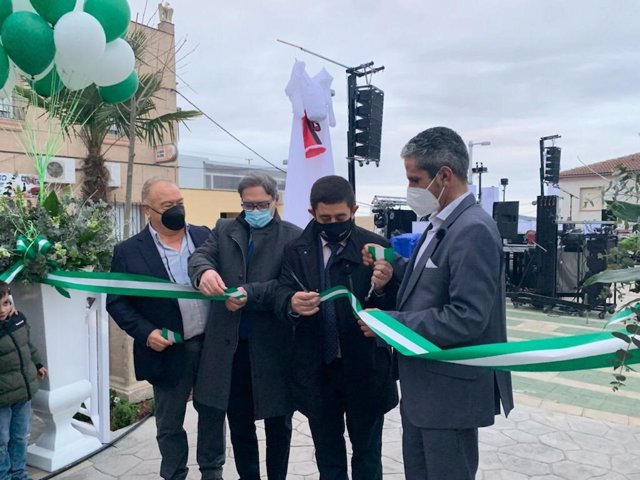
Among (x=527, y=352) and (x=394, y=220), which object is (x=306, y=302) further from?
(x=394, y=220)

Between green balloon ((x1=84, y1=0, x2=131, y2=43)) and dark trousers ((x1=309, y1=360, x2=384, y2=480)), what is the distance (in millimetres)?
2861

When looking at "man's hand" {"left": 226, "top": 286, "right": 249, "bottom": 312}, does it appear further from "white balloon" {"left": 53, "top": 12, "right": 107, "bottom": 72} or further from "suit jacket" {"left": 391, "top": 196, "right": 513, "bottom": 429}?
"white balloon" {"left": 53, "top": 12, "right": 107, "bottom": 72}

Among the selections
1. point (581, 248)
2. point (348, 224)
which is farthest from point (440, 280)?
point (581, 248)

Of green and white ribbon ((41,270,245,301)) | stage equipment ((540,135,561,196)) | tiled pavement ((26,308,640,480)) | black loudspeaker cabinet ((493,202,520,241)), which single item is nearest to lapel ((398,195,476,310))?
green and white ribbon ((41,270,245,301))

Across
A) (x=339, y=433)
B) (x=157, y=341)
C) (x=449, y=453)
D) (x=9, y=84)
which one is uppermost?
(x=9, y=84)

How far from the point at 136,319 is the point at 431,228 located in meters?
1.60

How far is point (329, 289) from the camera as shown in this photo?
2326mm

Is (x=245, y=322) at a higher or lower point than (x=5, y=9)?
lower

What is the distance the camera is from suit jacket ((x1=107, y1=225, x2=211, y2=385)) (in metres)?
2.63

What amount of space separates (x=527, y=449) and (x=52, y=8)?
4382 mm

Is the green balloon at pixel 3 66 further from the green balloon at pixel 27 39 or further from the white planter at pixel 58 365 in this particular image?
the white planter at pixel 58 365

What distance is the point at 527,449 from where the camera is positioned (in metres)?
3.53

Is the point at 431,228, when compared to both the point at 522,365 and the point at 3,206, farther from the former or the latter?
the point at 3,206

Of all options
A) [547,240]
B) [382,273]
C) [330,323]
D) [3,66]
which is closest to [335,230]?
[382,273]
